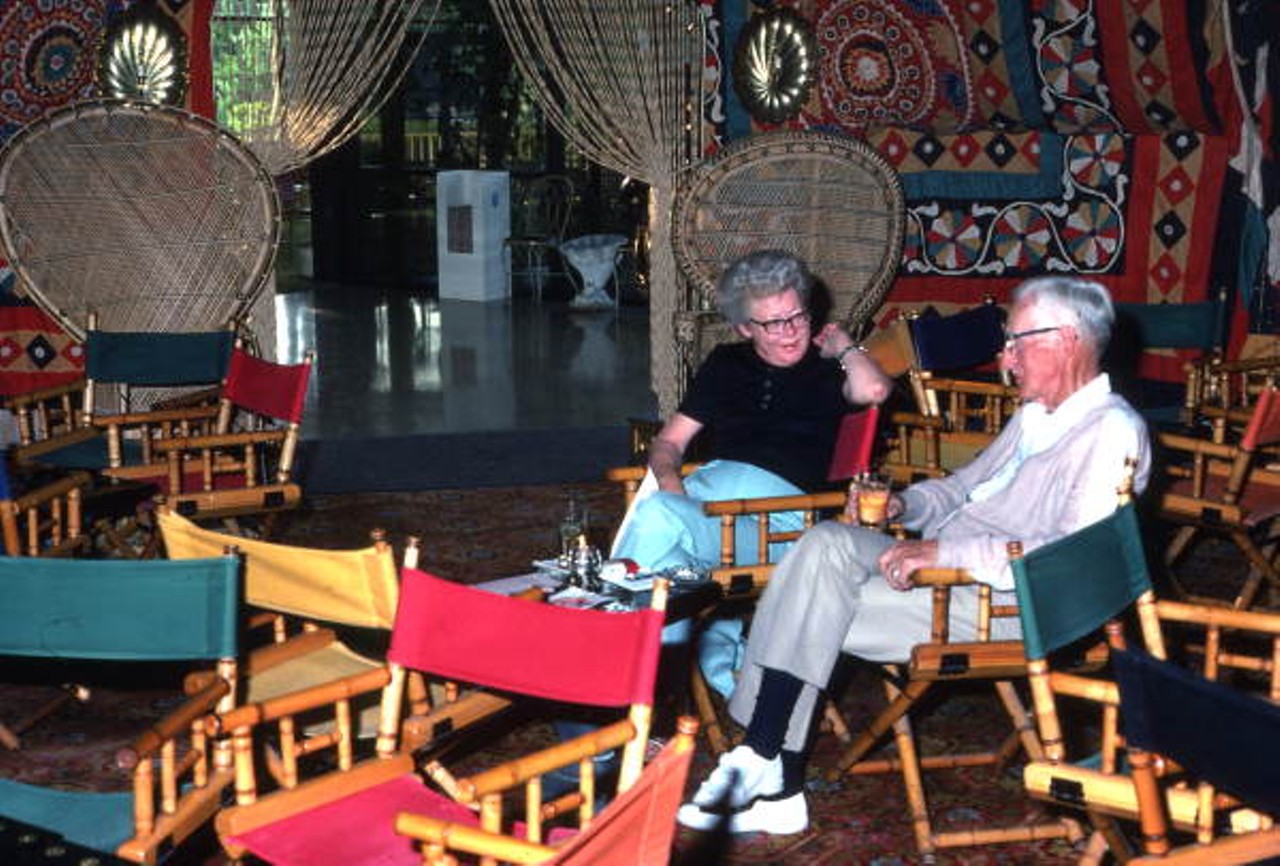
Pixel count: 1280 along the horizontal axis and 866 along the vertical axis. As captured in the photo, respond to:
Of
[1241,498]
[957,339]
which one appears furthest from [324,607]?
[957,339]

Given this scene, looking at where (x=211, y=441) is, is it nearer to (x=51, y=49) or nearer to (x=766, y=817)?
(x=766, y=817)

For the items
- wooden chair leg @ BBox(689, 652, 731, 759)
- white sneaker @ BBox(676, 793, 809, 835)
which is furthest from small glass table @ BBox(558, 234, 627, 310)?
white sneaker @ BBox(676, 793, 809, 835)

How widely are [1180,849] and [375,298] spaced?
38.2ft

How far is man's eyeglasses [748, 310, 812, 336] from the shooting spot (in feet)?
14.6

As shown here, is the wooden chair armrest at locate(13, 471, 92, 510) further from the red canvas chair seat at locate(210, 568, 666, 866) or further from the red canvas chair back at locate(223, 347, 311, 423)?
the red canvas chair seat at locate(210, 568, 666, 866)

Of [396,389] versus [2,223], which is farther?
[396,389]

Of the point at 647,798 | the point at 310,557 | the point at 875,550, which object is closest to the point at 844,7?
the point at 875,550

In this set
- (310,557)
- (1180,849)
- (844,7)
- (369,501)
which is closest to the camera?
(1180,849)

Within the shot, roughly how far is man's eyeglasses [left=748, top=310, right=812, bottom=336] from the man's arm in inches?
13.0

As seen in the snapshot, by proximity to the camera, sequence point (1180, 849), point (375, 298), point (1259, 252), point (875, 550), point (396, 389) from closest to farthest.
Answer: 1. point (1180, 849)
2. point (875, 550)
3. point (1259, 252)
4. point (396, 389)
5. point (375, 298)

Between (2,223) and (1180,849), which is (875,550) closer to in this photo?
(1180,849)

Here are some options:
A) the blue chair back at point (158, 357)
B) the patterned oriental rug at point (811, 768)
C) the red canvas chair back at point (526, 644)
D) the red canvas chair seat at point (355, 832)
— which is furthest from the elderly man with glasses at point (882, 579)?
the blue chair back at point (158, 357)

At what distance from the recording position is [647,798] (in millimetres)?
1848

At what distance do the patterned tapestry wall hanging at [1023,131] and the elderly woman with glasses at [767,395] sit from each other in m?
4.27
